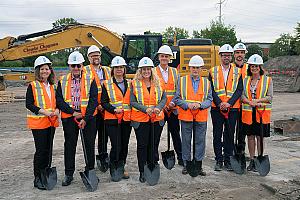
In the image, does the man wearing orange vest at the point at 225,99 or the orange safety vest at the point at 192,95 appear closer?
the orange safety vest at the point at 192,95

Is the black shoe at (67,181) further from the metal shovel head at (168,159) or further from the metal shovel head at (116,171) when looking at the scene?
the metal shovel head at (168,159)

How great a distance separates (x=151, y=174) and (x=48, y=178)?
156 cm

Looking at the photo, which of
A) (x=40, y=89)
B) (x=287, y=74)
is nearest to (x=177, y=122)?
(x=40, y=89)

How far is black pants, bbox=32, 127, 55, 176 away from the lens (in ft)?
18.3

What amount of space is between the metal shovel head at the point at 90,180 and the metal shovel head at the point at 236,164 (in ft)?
7.62

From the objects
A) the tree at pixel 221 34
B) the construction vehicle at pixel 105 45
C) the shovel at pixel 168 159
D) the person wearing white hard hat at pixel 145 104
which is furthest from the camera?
the tree at pixel 221 34

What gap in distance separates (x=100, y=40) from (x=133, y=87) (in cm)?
1064

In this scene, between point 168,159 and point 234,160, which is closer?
point 234,160

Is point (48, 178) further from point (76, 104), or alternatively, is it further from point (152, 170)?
point (152, 170)

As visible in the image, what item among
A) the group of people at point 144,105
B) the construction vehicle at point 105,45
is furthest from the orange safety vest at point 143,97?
the construction vehicle at point 105,45

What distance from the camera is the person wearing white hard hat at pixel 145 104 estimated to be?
5.89 metres

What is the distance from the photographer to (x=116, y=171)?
6.03 metres

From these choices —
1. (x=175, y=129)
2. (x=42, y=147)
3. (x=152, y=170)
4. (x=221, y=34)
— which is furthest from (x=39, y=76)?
(x=221, y=34)

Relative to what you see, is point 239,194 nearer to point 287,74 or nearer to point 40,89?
point 40,89
